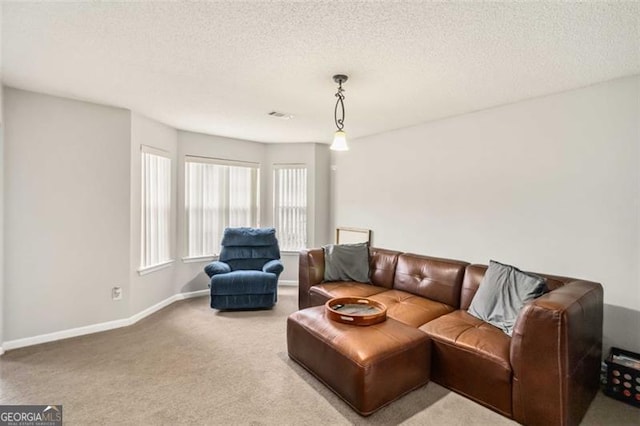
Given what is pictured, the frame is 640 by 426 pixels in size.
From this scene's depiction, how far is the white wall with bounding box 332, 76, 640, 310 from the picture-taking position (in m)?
2.43

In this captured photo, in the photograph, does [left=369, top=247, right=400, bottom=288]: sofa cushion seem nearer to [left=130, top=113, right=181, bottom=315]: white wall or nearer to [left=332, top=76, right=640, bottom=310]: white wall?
[left=332, top=76, right=640, bottom=310]: white wall

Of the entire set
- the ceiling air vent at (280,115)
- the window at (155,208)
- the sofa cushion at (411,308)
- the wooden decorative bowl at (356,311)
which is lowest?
the sofa cushion at (411,308)

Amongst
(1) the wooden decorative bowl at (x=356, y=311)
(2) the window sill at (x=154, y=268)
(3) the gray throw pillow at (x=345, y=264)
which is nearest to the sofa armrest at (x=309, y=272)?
(3) the gray throw pillow at (x=345, y=264)

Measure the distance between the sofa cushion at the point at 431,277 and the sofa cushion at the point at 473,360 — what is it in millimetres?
492

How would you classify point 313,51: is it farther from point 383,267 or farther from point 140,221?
point 140,221

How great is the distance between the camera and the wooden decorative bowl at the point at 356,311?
7.72ft

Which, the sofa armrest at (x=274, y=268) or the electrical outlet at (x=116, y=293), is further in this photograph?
the sofa armrest at (x=274, y=268)

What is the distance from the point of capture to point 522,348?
6.13 ft

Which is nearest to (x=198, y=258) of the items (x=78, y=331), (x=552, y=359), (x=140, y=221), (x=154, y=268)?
(x=154, y=268)

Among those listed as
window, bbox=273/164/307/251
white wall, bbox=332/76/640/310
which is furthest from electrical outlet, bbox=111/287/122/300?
white wall, bbox=332/76/640/310

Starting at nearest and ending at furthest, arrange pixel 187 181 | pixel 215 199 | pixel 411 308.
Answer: pixel 411 308
pixel 187 181
pixel 215 199

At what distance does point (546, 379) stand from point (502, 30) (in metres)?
2.15

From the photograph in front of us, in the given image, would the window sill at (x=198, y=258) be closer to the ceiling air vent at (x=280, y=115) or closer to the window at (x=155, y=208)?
the window at (x=155, y=208)

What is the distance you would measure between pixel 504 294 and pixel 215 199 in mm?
4096
